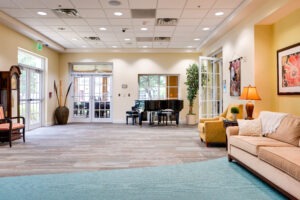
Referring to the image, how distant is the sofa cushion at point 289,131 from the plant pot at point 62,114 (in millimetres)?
8526

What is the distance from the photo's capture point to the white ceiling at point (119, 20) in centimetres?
561

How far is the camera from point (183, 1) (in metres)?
5.47

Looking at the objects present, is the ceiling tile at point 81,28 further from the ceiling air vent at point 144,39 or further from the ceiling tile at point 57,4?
the ceiling air vent at point 144,39

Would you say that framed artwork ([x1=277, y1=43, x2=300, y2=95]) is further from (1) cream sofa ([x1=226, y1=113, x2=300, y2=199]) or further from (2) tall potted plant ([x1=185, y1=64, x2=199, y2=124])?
(2) tall potted plant ([x1=185, y1=64, x2=199, y2=124])

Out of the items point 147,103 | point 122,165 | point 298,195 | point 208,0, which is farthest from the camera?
point 147,103

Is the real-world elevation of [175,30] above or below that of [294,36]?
above

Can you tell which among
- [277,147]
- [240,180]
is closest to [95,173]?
[240,180]

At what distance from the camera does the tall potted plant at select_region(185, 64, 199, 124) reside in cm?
1027

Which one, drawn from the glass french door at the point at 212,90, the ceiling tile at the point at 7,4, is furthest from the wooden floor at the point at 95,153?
the ceiling tile at the point at 7,4

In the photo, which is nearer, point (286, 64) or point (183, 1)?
point (286, 64)

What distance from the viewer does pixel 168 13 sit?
6.29 meters

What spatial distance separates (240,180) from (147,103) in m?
6.39

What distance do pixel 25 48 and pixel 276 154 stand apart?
26.0 feet

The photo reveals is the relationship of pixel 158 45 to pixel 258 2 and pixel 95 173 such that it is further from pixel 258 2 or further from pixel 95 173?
pixel 95 173
